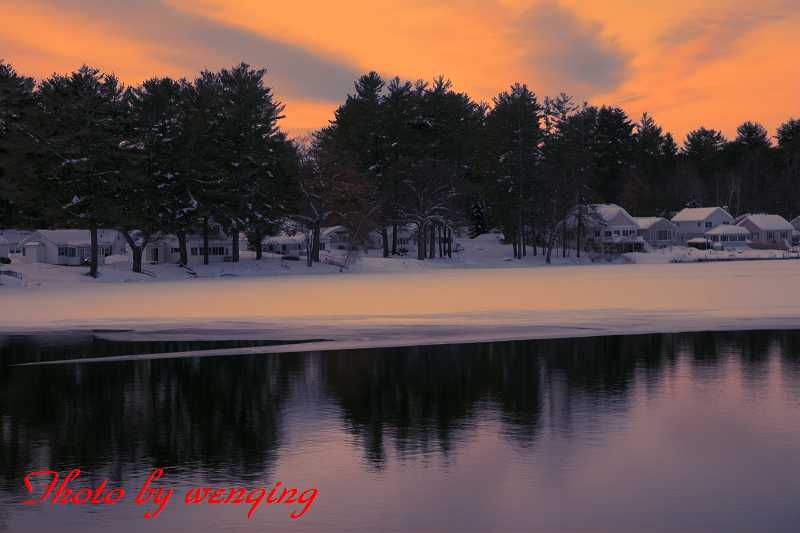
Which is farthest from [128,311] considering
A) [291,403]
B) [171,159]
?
[171,159]

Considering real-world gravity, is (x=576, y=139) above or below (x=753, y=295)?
above

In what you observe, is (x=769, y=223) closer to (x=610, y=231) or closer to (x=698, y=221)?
(x=698, y=221)

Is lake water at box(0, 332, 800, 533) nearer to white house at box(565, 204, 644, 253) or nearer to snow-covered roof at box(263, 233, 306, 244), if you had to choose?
snow-covered roof at box(263, 233, 306, 244)

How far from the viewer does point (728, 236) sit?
166500 mm

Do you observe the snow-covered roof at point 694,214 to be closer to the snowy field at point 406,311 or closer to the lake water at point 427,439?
the snowy field at point 406,311

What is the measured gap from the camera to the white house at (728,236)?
16538cm

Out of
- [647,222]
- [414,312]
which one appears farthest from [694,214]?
[414,312]

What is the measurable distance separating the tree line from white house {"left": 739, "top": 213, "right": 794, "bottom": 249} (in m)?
33.3

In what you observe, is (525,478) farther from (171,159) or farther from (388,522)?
(171,159)

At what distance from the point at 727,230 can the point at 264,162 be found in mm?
94029

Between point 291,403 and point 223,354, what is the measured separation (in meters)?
8.15

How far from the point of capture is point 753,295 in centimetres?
4784

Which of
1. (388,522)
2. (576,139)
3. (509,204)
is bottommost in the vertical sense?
(388,522)

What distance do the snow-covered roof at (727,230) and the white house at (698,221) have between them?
3833 mm
